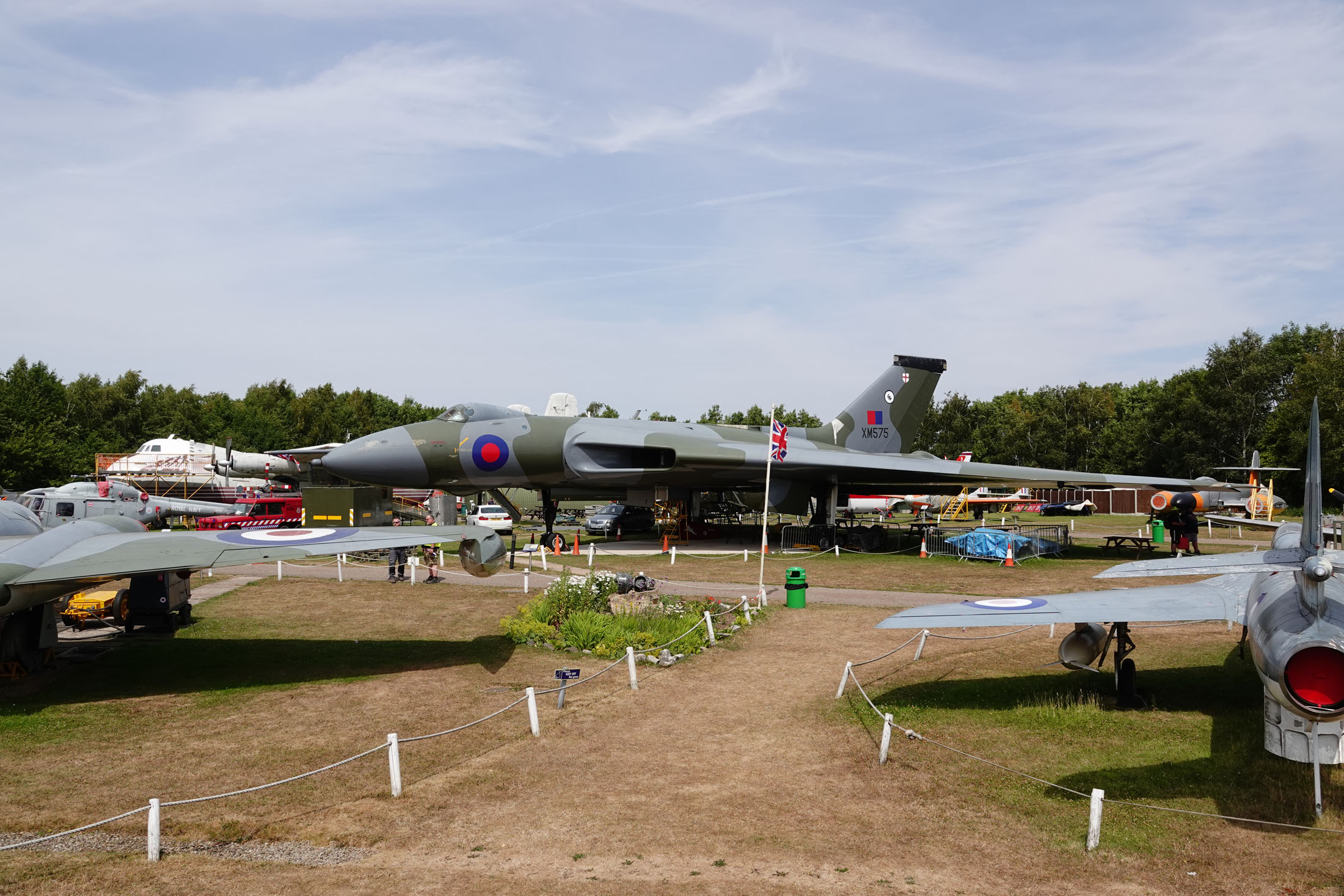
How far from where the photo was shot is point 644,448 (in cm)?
3123

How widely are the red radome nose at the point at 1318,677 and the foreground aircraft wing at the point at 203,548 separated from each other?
948 centimetres

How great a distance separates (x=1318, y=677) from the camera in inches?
290

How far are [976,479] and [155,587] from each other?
80.0ft

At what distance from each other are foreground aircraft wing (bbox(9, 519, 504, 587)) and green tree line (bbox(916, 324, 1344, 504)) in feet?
173

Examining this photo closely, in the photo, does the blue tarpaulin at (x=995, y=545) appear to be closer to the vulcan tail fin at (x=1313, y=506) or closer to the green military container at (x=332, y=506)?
the vulcan tail fin at (x=1313, y=506)

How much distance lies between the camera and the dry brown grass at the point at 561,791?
6.85m

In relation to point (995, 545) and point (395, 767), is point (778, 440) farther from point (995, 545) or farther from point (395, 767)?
point (395, 767)

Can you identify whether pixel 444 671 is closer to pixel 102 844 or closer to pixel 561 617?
pixel 561 617

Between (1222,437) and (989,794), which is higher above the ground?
(1222,437)

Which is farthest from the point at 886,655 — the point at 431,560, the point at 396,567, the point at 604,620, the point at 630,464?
the point at 630,464

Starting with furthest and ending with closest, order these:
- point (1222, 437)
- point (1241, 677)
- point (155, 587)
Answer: point (1222, 437), point (155, 587), point (1241, 677)

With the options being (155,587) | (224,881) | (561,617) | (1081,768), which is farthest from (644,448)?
(224,881)

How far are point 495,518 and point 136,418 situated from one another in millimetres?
68283

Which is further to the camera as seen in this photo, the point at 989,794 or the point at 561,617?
the point at 561,617
